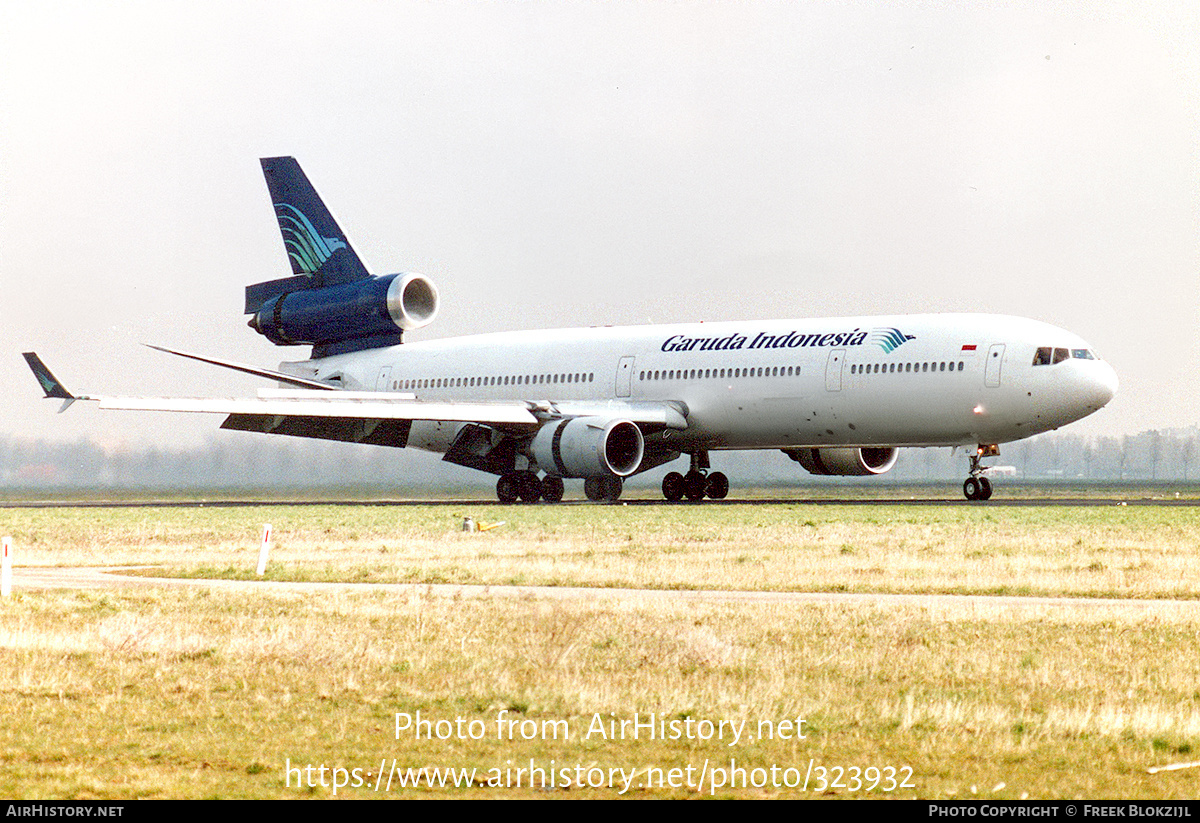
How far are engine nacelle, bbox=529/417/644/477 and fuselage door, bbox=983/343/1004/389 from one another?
921 cm

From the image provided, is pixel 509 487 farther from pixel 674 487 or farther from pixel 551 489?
pixel 674 487

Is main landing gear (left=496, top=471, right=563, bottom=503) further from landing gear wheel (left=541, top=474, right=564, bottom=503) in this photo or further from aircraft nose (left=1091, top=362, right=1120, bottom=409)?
aircraft nose (left=1091, top=362, right=1120, bottom=409)

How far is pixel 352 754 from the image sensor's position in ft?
35.3

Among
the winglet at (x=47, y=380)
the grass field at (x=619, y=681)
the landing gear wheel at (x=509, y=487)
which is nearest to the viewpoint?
the grass field at (x=619, y=681)

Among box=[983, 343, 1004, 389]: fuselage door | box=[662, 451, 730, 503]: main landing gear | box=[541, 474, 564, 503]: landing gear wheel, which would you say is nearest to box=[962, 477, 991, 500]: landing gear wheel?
box=[983, 343, 1004, 389]: fuselage door

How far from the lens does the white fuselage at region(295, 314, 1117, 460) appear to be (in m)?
41.6

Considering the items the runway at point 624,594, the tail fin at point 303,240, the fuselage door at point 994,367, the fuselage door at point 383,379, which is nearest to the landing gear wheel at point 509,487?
the fuselage door at point 383,379

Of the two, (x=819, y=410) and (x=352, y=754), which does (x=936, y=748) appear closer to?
(x=352, y=754)

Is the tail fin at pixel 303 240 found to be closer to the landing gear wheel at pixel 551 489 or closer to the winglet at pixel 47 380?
the landing gear wheel at pixel 551 489

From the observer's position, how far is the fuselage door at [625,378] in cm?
4859

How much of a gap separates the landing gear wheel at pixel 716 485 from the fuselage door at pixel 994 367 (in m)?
10.9

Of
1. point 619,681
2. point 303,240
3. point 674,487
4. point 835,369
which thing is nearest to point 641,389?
point 674,487

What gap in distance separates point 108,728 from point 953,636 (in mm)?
8127

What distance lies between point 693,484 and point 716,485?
2.95ft
